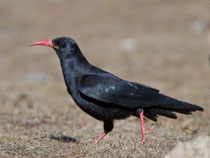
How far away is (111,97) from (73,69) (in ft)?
2.44

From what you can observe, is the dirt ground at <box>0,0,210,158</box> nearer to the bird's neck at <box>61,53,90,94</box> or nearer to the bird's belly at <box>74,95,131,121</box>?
the bird's belly at <box>74,95,131,121</box>

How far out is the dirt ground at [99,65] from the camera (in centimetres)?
623

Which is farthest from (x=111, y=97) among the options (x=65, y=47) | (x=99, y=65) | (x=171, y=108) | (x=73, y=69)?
(x=99, y=65)

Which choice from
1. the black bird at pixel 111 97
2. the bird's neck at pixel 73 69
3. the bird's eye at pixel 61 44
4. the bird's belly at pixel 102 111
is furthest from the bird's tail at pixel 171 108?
the bird's eye at pixel 61 44

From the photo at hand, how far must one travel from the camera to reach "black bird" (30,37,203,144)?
226 inches

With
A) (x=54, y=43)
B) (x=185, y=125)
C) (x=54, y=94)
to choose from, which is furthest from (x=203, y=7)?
(x=54, y=43)

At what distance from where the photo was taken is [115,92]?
5812 millimetres

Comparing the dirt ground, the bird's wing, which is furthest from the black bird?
the dirt ground

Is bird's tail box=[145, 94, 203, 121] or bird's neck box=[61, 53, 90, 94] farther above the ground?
bird's neck box=[61, 53, 90, 94]

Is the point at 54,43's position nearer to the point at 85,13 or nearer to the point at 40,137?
the point at 40,137

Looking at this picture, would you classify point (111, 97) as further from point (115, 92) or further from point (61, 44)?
point (61, 44)

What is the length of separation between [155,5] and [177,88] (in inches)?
608

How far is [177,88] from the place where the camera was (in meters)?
14.6

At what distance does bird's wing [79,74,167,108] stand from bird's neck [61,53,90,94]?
5.6 inches
